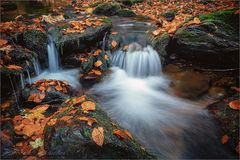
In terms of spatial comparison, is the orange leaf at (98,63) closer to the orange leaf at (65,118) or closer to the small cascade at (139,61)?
the small cascade at (139,61)

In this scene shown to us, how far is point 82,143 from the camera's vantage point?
302 cm

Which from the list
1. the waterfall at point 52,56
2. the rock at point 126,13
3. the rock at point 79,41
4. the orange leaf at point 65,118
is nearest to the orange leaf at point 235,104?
the orange leaf at point 65,118

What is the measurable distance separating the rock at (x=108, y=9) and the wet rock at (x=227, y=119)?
690 cm

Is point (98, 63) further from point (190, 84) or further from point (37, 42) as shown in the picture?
point (190, 84)

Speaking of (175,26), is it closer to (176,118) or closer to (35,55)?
(176,118)

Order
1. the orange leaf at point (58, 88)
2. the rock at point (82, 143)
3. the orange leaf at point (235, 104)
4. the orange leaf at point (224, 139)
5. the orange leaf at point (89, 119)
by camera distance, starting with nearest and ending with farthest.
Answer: the rock at point (82, 143), the orange leaf at point (89, 119), the orange leaf at point (224, 139), the orange leaf at point (235, 104), the orange leaf at point (58, 88)

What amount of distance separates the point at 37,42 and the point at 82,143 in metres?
4.38

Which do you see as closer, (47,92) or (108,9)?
(47,92)

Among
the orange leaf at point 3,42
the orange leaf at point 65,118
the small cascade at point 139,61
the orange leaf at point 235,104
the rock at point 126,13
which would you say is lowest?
the orange leaf at point 235,104

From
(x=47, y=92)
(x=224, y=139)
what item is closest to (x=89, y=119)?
(x=47, y=92)

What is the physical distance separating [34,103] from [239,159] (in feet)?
13.2

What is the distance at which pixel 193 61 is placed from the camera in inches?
255

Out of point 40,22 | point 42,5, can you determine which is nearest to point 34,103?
point 40,22

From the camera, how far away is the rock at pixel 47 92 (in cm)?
502
